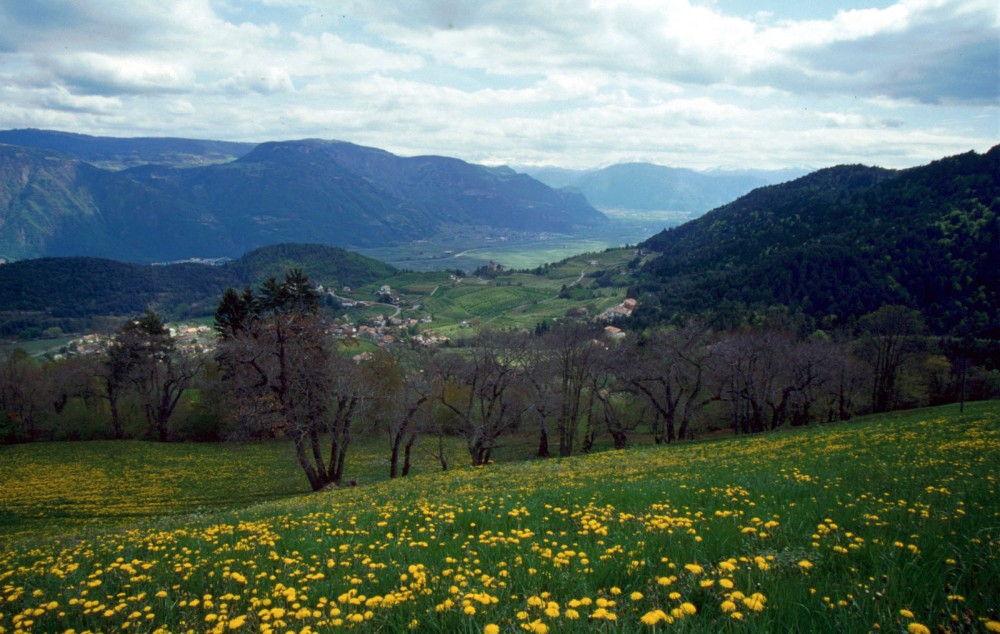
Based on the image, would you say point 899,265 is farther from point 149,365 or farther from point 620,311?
point 149,365

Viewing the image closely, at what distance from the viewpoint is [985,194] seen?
488ft

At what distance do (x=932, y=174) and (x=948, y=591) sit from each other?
23091 centimetres

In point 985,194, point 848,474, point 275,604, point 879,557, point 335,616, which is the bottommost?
point 848,474

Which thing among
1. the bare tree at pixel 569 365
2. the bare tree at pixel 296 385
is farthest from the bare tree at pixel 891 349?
the bare tree at pixel 296 385

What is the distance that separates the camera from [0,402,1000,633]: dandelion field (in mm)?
3773

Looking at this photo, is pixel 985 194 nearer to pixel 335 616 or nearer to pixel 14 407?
→ pixel 335 616

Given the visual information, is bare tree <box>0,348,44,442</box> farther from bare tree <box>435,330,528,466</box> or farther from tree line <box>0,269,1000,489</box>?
bare tree <box>435,330,528,466</box>

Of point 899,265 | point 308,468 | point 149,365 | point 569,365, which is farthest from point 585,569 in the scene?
point 899,265

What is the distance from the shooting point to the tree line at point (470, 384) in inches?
1283

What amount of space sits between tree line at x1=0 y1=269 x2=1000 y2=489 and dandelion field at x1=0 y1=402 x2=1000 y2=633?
21.7 m

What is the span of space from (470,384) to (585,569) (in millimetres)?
37054

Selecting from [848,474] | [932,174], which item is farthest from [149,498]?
[932,174]

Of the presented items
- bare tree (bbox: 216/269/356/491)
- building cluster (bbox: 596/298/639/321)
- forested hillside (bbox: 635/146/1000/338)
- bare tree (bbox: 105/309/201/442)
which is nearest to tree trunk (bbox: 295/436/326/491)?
bare tree (bbox: 216/269/356/491)

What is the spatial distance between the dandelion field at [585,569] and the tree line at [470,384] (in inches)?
854
